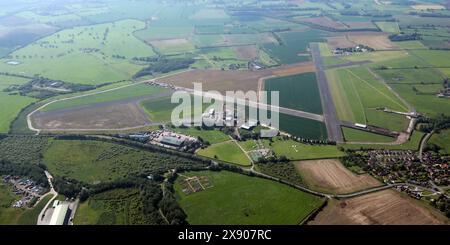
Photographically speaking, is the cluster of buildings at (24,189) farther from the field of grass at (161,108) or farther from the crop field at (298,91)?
the crop field at (298,91)

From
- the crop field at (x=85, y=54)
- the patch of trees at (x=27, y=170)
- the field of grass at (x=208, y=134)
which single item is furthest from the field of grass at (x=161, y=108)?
the patch of trees at (x=27, y=170)

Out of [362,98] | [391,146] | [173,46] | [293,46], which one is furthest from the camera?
[173,46]

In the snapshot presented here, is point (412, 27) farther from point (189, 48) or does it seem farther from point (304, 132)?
point (304, 132)

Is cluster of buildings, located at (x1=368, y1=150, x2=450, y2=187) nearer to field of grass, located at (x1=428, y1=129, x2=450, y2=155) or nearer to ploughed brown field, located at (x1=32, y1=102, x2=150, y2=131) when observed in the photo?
field of grass, located at (x1=428, y1=129, x2=450, y2=155)

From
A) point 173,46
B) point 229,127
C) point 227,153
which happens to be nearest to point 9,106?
point 229,127

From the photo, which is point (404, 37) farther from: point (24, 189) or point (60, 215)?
point (24, 189)
